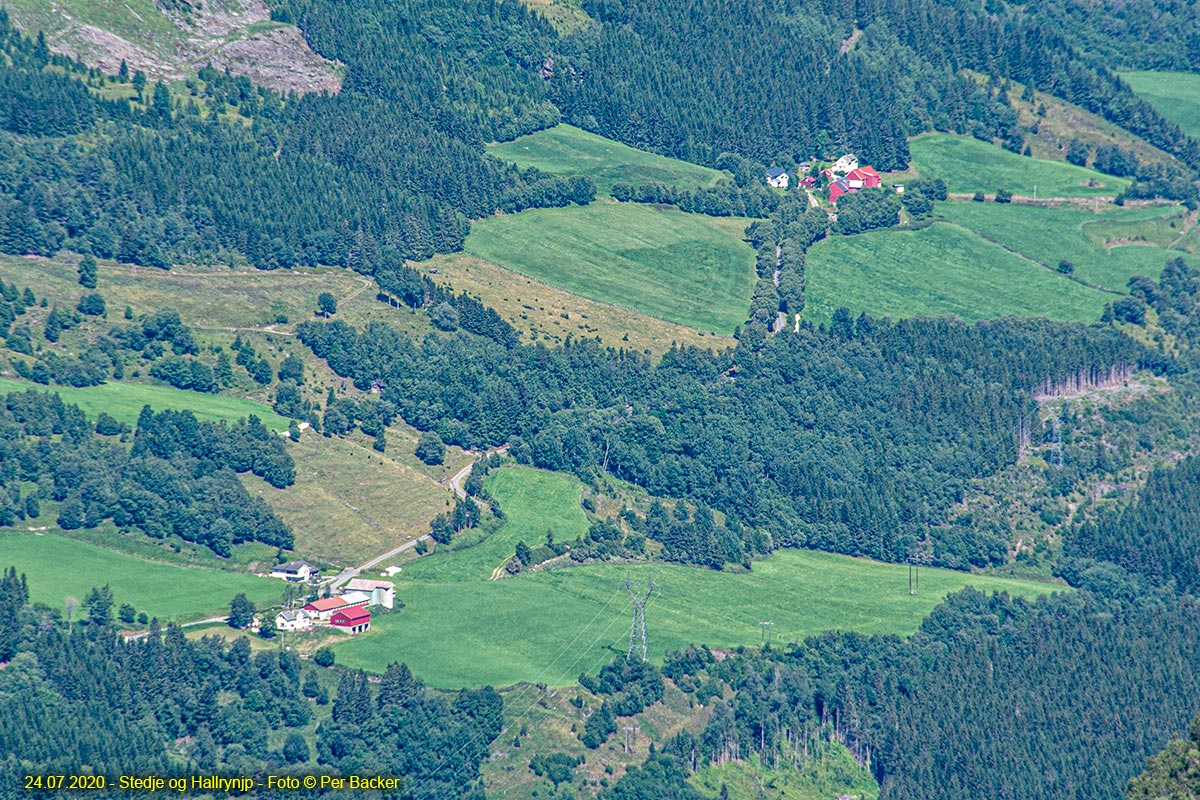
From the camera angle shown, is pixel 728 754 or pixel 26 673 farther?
pixel 728 754

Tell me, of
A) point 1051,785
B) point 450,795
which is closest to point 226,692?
point 450,795

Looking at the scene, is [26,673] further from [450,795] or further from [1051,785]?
[1051,785]

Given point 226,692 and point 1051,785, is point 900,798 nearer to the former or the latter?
point 1051,785

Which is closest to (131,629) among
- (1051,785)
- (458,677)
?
(458,677)

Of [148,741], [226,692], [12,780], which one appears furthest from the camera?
[226,692]

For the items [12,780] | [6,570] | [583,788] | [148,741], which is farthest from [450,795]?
[6,570]

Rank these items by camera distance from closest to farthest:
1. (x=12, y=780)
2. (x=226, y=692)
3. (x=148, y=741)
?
(x=12, y=780)
(x=148, y=741)
(x=226, y=692)

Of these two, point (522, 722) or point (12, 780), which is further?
point (522, 722)
